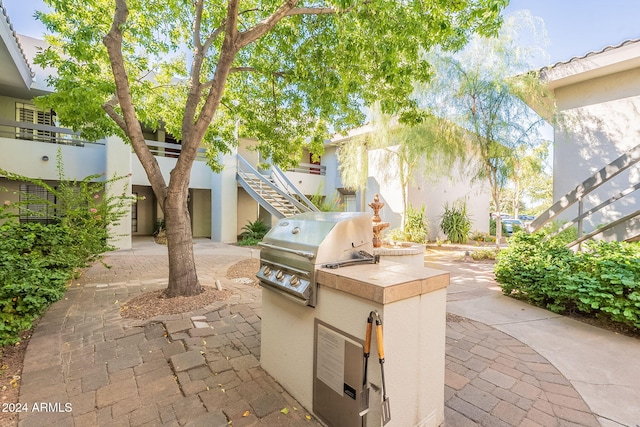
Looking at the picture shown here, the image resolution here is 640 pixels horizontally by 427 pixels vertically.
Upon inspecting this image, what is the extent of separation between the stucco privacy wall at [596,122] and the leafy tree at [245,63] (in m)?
4.16

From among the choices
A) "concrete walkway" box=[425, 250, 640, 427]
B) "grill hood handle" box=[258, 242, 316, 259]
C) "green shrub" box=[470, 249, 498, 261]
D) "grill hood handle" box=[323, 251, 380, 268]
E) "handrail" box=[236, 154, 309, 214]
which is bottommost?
"concrete walkway" box=[425, 250, 640, 427]

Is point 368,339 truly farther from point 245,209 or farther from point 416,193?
point 245,209

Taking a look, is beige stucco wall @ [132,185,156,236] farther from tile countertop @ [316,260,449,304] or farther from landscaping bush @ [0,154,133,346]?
tile countertop @ [316,260,449,304]

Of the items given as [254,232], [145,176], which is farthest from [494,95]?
[145,176]

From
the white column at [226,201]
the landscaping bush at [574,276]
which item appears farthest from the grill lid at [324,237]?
the white column at [226,201]

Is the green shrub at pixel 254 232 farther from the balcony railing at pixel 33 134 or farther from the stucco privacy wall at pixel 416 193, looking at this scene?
the balcony railing at pixel 33 134

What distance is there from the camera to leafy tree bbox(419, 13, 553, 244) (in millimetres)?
7305

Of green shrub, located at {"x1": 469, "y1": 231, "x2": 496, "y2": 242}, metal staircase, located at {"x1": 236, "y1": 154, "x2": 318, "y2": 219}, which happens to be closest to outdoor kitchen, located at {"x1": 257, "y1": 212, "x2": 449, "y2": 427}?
metal staircase, located at {"x1": 236, "y1": 154, "x2": 318, "y2": 219}

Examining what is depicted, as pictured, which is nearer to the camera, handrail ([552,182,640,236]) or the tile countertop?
the tile countertop

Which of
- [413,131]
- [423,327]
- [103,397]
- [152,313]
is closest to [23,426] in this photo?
[103,397]

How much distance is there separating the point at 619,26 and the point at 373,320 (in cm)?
856

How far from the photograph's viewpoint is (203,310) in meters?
3.99

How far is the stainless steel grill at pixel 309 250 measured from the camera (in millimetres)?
2139

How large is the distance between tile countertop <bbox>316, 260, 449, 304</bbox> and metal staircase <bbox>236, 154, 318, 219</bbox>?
27.1 ft
